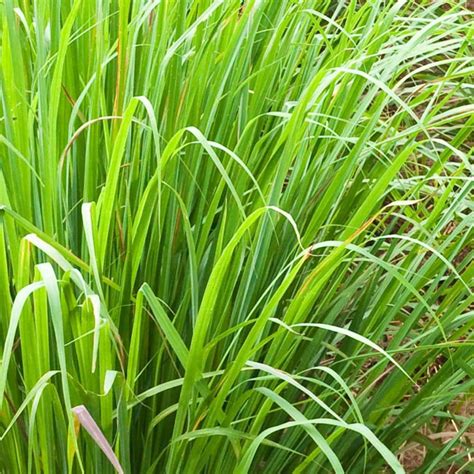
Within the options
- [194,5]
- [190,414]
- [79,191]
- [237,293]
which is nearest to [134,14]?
[194,5]

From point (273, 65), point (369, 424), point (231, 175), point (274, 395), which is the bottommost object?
point (369, 424)

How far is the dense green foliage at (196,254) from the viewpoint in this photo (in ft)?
2.97

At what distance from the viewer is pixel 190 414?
3.19 ft

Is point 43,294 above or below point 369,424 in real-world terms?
above

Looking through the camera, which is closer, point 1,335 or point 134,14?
Result: point 1,335

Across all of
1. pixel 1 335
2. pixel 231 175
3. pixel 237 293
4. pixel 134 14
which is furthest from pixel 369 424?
pixel 134 14

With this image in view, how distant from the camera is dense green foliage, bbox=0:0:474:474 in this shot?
90 centimetres

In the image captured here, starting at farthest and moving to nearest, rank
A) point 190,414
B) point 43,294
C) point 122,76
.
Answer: point 122,76 → point 190,414 → point 43,294

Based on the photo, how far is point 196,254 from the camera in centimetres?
105

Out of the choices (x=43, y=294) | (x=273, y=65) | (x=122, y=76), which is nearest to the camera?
(x=43, y=294)

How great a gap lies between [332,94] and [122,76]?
Answer: 29cm

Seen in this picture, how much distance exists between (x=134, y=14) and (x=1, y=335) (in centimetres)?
46

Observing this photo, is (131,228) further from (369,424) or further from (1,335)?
(369,424)

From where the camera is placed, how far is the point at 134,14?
1.18 metres
